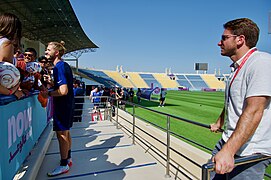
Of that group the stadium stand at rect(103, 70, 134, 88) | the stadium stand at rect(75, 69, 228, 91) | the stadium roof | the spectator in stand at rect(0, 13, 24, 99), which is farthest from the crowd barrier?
the stadium stand at rect(75, 69, 228, 91)

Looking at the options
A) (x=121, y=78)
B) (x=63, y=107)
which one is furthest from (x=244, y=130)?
(x=121, y=78)

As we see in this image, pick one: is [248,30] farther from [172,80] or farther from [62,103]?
[172,80]

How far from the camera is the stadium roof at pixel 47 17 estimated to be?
14805 mm

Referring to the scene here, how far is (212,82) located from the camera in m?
63.5

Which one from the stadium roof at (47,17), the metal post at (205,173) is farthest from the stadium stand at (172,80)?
the metal post at (205,173)

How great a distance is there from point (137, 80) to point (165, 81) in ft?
31.6

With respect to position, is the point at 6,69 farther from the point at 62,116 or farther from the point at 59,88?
the point at 62,116

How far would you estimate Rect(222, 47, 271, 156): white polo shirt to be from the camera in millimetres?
1128

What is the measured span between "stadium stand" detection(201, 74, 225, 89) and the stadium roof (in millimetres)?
48095

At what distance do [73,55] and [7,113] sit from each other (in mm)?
41094

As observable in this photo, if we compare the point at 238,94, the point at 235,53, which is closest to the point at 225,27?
the point at 235,53

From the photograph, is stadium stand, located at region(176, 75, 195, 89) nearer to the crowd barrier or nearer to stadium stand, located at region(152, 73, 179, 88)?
stadium stand, located at region(152, 73, 179, 88)

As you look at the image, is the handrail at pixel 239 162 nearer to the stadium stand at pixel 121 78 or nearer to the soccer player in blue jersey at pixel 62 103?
the soccer player in blue jersey at pixel 62 103

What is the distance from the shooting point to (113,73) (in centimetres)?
5534
